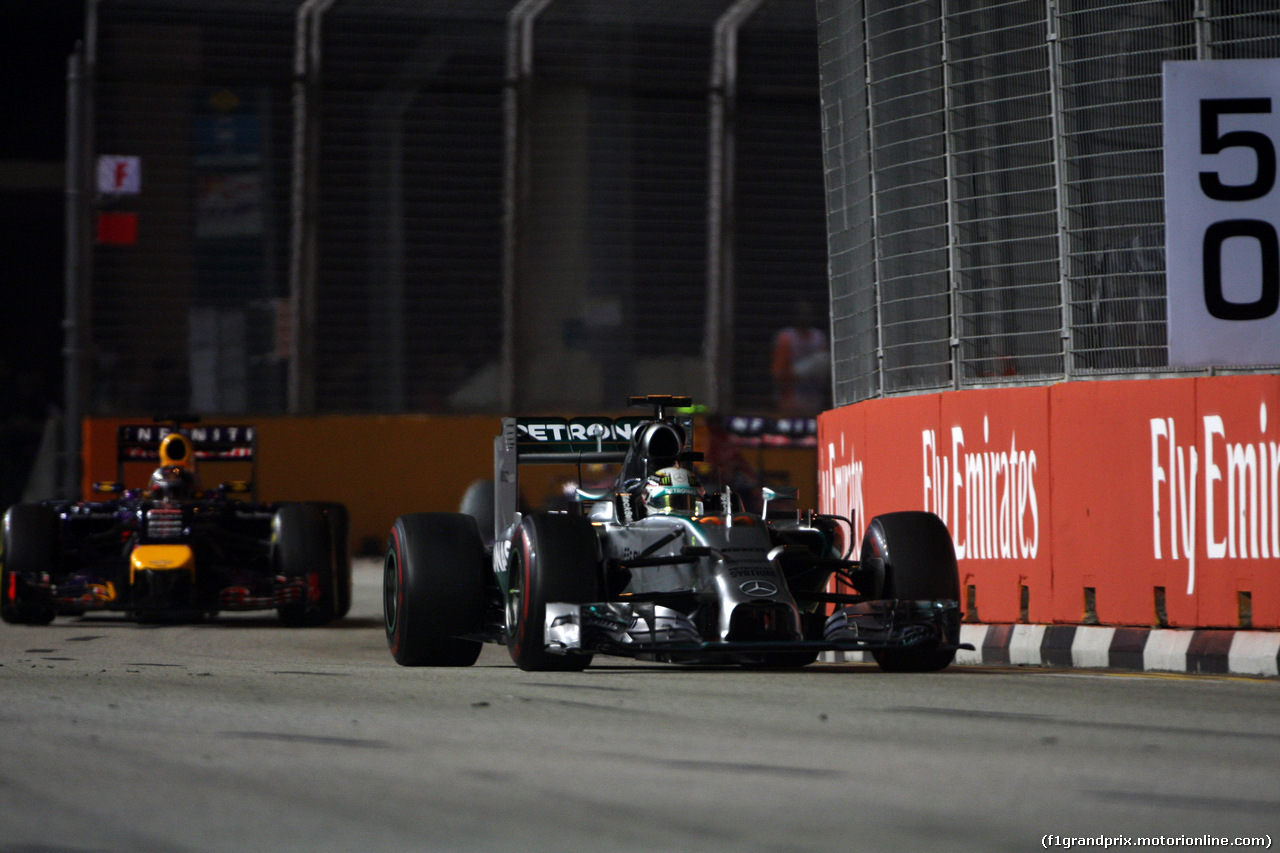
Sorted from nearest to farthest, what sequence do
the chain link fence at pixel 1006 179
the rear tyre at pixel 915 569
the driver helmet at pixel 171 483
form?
the rear tyre at pixel 915 569 → the chain link fence at pixel 1006 179 → the driver helmet at pixel 171 483

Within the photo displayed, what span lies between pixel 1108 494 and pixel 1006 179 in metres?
2.29

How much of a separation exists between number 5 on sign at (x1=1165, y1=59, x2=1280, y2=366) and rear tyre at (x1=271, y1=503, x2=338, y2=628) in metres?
7.62

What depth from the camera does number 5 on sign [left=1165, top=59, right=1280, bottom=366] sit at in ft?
37.0

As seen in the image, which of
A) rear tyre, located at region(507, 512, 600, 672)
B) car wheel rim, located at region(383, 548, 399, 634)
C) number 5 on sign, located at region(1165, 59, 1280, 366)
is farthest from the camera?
car wheel rim, located at region(383, 548, 399, 634)

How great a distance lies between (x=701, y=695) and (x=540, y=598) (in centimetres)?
139

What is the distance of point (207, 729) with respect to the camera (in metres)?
7.72

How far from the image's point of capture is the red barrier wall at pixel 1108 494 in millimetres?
10758

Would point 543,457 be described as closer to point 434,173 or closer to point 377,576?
point 377,576

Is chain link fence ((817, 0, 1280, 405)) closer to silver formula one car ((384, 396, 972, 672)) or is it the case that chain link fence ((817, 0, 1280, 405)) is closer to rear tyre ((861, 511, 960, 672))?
rear tyre ((861, 511, 960, 672))

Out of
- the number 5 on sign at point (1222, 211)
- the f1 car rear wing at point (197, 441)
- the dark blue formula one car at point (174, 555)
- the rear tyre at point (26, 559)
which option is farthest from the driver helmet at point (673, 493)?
the f1 car rear wing at point (197, 441)

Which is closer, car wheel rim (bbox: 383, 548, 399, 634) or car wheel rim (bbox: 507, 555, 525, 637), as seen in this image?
car wheel rim (bbox: 507, 555, 525, 637)

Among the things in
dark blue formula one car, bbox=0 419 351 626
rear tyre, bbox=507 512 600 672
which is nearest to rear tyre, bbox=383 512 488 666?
rear tyre, bbox=507 512 600 672

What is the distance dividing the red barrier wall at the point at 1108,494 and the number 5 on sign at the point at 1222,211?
37cm

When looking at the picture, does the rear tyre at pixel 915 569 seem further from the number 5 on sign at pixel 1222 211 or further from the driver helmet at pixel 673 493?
the number 5 on sign at pixel 1222 211
